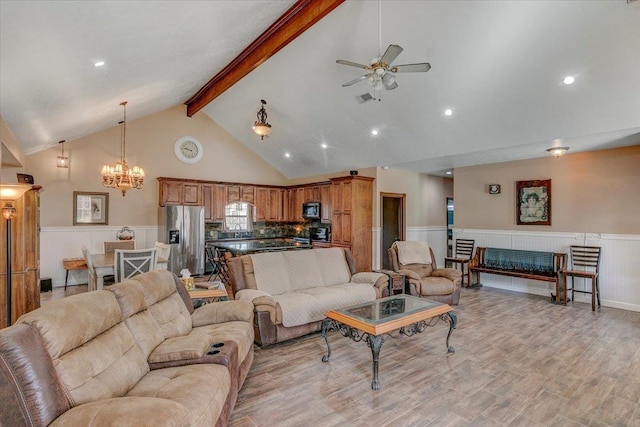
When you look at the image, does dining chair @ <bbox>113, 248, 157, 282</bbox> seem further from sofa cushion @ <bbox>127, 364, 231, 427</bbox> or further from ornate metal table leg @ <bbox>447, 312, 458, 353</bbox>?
ornate metal table leg @ <bbox>447, 312, 458, 353</bbox>

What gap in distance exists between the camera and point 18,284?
376 centimetres

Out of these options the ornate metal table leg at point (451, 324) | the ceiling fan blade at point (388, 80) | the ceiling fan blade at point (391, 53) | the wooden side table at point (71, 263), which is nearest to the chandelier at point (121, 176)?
the wooden side table at point (71, 263)

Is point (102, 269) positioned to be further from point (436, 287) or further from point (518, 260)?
point (518, 260)

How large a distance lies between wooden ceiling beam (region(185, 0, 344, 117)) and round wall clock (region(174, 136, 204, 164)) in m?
1.98

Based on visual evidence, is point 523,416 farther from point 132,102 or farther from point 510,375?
point 132,102

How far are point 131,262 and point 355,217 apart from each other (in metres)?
4.50

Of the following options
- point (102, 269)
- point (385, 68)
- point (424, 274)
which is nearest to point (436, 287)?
point (424, 274)

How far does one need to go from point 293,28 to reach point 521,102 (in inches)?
127

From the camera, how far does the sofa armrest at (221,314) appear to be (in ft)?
9.88

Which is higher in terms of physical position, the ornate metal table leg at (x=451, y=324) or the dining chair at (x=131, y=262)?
the dining chair at (x=131, y=262)

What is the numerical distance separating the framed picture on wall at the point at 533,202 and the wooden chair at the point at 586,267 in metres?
0.72

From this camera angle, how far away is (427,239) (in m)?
8.86

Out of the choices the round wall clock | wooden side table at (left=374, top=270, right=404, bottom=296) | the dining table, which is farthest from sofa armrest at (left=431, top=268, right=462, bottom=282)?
the round wall clock

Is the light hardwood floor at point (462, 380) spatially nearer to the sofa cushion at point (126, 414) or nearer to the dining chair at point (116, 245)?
the sofa cushion at point (126, 414)
